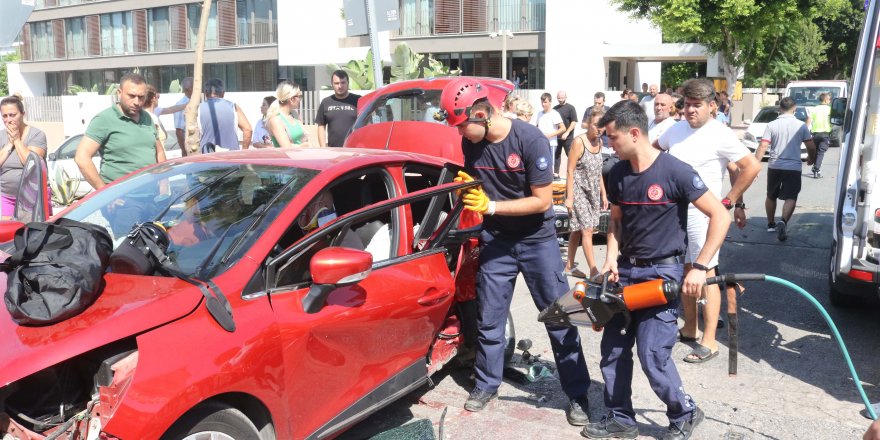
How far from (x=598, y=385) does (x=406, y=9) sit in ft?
87.5

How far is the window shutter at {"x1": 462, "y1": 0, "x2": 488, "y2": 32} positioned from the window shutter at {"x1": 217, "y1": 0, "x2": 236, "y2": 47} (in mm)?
11766

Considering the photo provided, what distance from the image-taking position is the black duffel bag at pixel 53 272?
3016 mm

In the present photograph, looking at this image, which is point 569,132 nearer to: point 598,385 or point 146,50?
point 598,385

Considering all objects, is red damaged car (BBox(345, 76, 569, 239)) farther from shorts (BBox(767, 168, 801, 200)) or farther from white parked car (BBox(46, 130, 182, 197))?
white parked car (BBox(46, 130, 182, 197))

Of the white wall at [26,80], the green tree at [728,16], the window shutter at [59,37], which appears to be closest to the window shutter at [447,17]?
the green tree at [728,16]

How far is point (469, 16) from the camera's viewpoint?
2888 centimetres

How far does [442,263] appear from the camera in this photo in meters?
4.54

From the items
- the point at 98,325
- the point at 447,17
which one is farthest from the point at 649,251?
the point at 447,17

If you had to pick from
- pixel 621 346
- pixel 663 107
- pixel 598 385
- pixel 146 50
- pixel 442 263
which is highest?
pixel 146 50

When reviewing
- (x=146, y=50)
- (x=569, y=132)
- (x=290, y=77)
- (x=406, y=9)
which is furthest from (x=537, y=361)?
(x=146, y=50)

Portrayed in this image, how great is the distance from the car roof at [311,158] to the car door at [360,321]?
0.14 metres

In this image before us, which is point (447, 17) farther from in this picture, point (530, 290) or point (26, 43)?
point (26, 43)

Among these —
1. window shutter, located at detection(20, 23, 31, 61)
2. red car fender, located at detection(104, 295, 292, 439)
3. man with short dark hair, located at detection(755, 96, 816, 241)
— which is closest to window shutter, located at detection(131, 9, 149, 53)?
window shutter, located at detection(20, 23, 31, 61)

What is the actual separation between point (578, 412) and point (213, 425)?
2.24 metres
